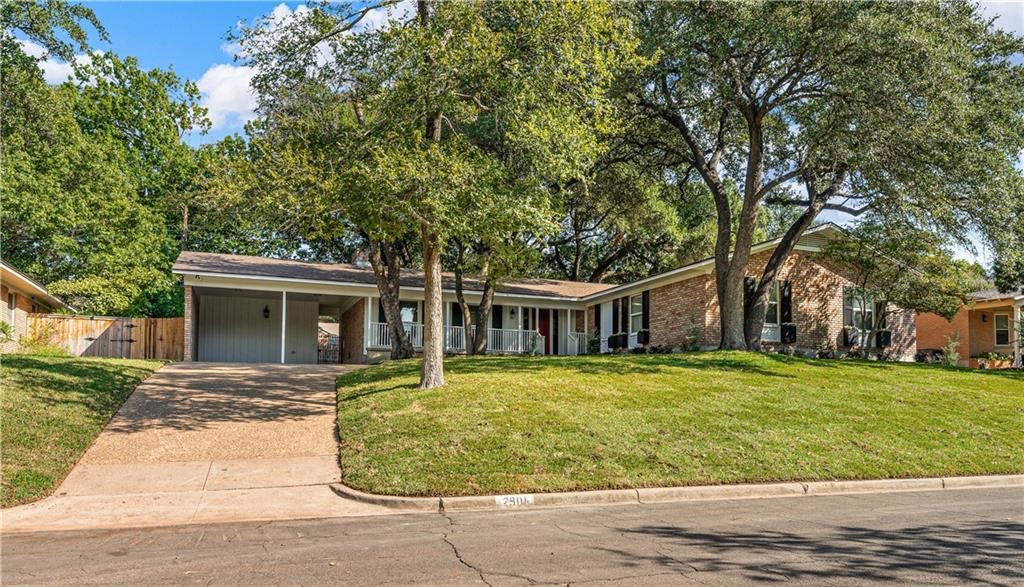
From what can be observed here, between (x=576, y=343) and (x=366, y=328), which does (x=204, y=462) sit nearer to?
(x=366, y=328)

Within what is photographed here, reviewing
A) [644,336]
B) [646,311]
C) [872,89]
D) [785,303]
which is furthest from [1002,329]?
[872,89]

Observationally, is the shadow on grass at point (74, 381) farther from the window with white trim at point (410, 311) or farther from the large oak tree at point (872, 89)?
the large oak tree at point (872, 89)

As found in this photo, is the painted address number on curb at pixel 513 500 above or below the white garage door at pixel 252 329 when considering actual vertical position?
below

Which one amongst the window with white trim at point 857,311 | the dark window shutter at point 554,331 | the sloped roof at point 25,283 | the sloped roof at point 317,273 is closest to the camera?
the sloped roof at point 25,283

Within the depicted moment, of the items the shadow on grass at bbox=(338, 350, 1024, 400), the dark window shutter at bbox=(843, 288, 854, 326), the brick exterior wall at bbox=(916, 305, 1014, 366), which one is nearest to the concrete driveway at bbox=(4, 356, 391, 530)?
the shadow on grass at bbox=(338, 350, 1024, 400)

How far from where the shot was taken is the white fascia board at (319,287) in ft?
72.4

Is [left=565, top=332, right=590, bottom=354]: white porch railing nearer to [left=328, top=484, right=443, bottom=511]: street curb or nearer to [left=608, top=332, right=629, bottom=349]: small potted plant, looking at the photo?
[left=608, top=332, right=629, bottom=349]: small potted plant

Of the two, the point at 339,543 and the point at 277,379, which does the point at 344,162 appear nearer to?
the point at 277,379

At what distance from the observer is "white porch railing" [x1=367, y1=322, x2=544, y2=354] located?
24422mm

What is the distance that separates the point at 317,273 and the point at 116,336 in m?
6.95

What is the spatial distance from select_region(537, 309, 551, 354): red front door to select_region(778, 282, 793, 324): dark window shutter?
9.38 meters

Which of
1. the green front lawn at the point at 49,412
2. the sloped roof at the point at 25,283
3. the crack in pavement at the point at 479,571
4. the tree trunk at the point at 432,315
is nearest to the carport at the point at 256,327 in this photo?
the sloped roof at the point at 25,283

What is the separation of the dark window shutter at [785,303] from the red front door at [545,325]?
938 cm

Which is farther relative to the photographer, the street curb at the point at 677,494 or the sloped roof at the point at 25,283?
the sloped roof at the point at 25,283
